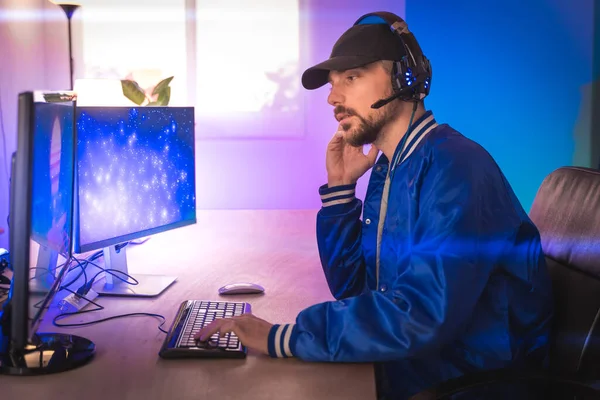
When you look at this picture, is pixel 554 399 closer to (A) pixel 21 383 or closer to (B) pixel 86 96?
(A) pixel 21 383

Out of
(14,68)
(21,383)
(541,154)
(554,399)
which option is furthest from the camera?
(541,154)

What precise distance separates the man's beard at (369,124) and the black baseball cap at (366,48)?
103 mm

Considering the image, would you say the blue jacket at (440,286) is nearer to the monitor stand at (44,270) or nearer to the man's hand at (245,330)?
the man's hand at (245,330)

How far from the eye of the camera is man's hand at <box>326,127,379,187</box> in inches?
66.1

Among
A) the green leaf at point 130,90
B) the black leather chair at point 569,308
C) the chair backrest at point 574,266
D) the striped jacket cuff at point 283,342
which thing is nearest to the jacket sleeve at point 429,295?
the striped jacket cuff at point 283,342

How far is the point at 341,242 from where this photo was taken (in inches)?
62.8

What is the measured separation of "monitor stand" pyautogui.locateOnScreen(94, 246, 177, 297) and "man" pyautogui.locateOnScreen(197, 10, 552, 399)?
16.2 inches

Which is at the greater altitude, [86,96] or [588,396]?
[86,96]

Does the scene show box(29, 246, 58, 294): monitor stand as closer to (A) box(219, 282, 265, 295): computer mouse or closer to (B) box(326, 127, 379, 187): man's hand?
(A) box(219, 282, 265, 295): computer mouse

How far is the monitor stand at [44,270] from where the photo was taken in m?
1.01

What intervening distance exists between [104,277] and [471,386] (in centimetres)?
97

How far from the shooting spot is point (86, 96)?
2.24 metres

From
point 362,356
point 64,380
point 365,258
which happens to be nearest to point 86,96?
point 365,258

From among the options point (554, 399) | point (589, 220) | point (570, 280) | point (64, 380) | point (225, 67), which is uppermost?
point (225, 67)
